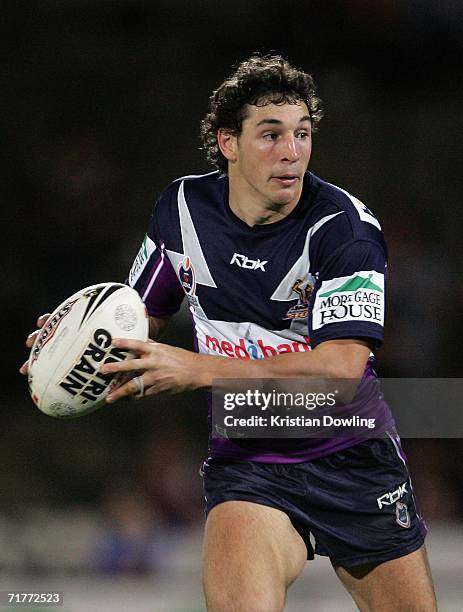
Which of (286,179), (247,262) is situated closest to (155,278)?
(247,262)

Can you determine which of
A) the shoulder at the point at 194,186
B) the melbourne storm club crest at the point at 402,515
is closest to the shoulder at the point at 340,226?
the shoulder at the point at 194,186

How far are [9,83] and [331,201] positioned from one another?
5617 millimetres

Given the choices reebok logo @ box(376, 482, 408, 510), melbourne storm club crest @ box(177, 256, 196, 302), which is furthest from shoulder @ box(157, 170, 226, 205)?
reebok logo @ box(376, 482, 408, 510)

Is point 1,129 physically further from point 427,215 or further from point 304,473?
point 304,473

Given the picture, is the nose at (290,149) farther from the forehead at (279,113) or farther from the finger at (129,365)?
the finger at (129,365)

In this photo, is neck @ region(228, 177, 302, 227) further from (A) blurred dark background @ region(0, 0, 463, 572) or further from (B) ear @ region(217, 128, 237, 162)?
(A) blurred dark background @ region(0, 0, 463, 572)

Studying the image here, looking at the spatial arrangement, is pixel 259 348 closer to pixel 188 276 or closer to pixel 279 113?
pixel 188 276

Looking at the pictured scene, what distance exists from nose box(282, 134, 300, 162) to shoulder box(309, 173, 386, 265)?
0.18 meters

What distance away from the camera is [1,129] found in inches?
323

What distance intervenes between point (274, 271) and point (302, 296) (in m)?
0.14

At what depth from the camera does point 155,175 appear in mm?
7953

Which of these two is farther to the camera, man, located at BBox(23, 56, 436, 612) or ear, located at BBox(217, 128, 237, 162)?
ear, located at BBox(217, 128, 237, 162)

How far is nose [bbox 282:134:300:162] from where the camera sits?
3.40 metres

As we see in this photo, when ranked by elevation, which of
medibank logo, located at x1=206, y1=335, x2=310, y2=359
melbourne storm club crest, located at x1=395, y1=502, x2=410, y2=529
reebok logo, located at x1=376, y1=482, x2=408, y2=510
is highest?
medibank logo, located at x1=206, y1=335, x2=310, y2=359
